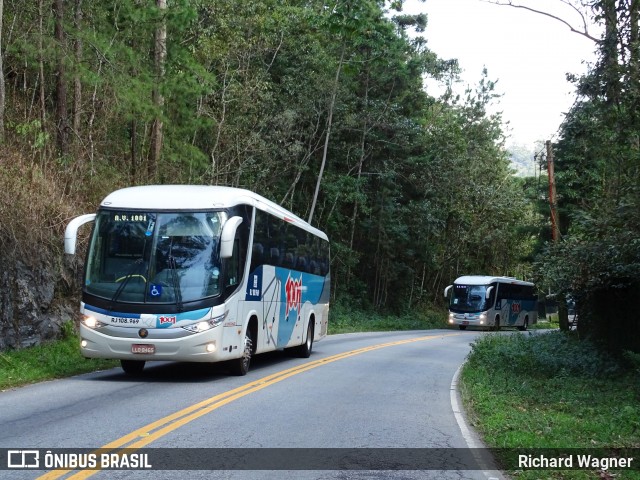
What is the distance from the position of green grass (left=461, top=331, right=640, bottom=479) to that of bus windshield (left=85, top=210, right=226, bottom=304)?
5.12 m

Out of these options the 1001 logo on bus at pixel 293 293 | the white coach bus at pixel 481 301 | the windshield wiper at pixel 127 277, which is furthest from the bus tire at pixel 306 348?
the white coach bus at pixel 481 301

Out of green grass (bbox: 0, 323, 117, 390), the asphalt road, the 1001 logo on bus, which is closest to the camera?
the asphalt road

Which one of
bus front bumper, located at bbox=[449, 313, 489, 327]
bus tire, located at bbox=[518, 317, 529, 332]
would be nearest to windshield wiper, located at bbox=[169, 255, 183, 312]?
bus front bumper, located at bbox=[449, 313, 489, 327]

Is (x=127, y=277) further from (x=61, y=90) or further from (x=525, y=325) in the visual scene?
(x=525, y=325)

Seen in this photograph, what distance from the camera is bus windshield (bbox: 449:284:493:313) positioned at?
47.4 meters

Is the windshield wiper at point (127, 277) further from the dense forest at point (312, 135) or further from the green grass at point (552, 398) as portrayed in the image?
the green grass at point (552, 398)

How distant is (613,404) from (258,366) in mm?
7879

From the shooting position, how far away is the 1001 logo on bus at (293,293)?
717 inches

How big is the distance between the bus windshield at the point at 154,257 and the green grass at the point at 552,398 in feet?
16.8

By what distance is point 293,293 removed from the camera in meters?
18.8

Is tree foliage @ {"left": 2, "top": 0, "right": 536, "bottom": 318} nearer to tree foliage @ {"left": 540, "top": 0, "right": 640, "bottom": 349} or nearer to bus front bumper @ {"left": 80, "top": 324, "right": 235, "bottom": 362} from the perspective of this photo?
tree foliage @ {"left": 540, "top": 0, "right": 640, "bottom": 349}

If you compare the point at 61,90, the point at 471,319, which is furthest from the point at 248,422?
the point at 471,319

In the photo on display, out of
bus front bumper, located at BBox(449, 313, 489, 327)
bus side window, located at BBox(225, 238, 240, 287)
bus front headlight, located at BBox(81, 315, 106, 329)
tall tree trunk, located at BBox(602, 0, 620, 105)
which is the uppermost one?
tall tree trunk, located at BBox(602, 0, 620, 105)

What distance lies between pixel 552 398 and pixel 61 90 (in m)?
14.5
